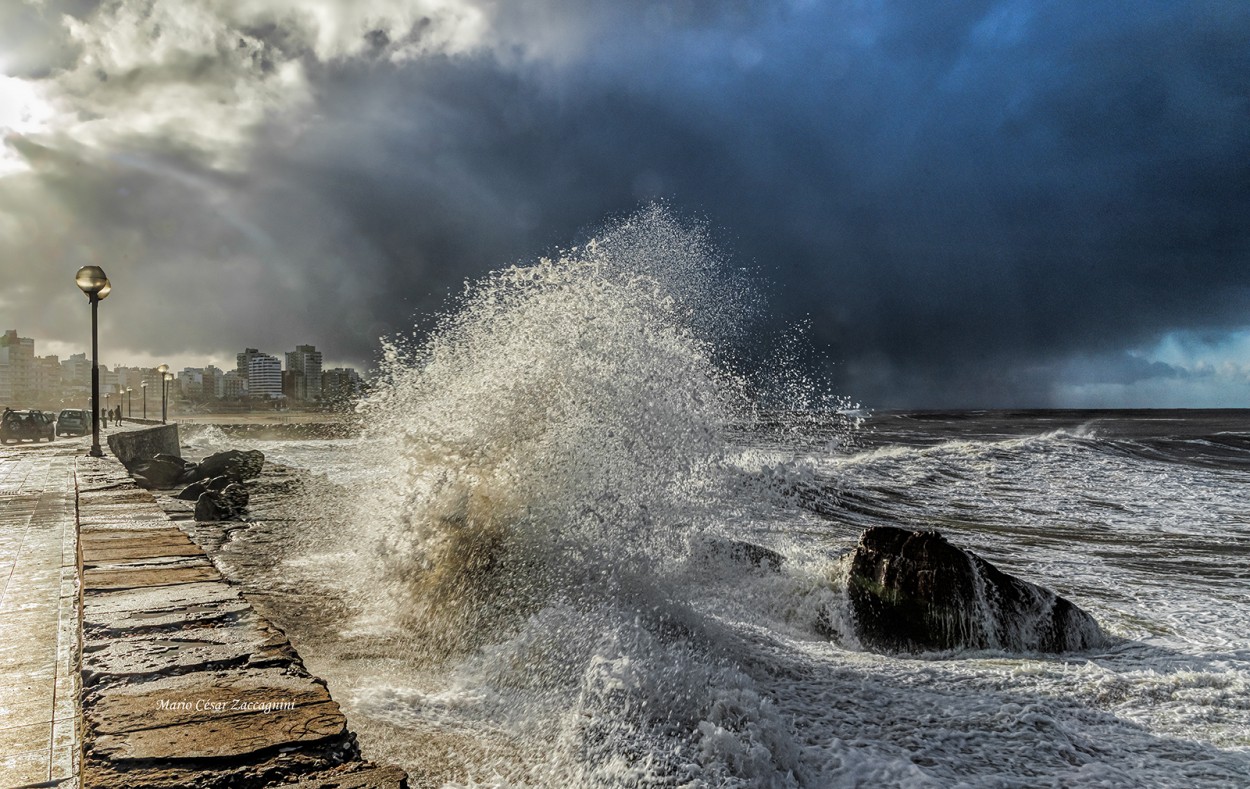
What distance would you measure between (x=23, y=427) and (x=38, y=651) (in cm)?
2863

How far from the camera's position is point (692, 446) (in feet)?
22.7

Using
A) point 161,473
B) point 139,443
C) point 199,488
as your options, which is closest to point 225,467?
point 161,473

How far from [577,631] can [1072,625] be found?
11.4ft

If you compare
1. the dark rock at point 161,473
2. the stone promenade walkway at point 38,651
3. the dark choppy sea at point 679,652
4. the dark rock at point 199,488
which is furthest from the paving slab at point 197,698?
the dark rock at point 161,473

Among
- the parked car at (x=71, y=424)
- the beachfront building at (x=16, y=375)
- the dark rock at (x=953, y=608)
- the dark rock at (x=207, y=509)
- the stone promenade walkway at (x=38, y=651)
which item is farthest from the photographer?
the beachfront building at (x=16, y=375)

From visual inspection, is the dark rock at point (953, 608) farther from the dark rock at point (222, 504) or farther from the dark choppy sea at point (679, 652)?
the dark rock at point (222, 504)

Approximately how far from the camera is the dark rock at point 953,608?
16.4 feet

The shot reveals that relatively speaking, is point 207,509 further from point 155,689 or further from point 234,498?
point 155,689

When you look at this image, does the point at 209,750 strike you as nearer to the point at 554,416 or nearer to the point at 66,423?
the point at 554,416

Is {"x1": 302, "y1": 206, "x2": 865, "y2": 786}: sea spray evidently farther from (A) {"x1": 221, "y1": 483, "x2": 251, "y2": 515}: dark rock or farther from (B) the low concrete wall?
(B) the low concrete wall

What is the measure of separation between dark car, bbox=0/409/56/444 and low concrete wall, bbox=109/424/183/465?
5.87 metres

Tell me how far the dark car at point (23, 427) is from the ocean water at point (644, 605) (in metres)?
20.6

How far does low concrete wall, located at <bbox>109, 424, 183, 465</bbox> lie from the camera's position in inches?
656

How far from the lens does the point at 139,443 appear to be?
18.4 metres
